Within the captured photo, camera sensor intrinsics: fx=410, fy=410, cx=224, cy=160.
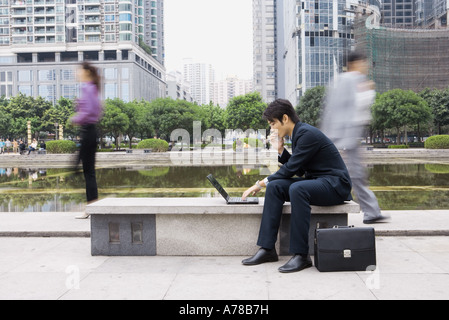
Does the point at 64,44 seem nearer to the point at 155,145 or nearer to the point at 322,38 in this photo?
the point at 322,38

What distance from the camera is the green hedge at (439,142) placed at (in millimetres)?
25359

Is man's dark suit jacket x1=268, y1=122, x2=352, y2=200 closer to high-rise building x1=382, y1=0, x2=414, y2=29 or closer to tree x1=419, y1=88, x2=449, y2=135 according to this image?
tree x1=419, y1=88, x2=449, y2=135

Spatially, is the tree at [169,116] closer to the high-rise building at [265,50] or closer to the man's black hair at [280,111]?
the man's black hair at [280,111]

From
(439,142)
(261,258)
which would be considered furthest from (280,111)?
(439,142)

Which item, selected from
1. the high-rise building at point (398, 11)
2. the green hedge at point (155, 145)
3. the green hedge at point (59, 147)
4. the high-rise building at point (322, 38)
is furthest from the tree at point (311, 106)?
the high-rise building at point (398, 11)

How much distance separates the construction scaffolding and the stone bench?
67689 mm

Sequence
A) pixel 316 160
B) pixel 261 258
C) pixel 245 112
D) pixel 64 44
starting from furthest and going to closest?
1. pixel 64 44
2. pixel 245 112
3. pixel 316 160
4. pixel 261 258

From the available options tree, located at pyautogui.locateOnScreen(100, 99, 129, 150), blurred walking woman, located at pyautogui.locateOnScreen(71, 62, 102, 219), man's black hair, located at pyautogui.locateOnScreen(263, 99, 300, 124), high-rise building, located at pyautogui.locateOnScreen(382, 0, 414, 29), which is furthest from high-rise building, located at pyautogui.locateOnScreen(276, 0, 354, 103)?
man's black hair, located at pyautogui.locateOnScreen(263, 99, 300, 124)

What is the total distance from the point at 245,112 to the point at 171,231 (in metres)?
50.8

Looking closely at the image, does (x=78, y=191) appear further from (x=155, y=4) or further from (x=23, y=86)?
(x=155, y=4)

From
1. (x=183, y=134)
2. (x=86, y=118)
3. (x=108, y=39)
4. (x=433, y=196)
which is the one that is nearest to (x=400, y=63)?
(x=183, y=134)

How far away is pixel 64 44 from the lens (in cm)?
8056

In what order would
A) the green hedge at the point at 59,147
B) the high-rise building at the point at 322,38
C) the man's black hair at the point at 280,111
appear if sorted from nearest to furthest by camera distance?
1. the man's black hair at the point at 280,111
2. the green hedge at the point at 59,147
3. the high-rise building at the point at 322,38

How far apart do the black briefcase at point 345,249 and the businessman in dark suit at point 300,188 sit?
149mm
